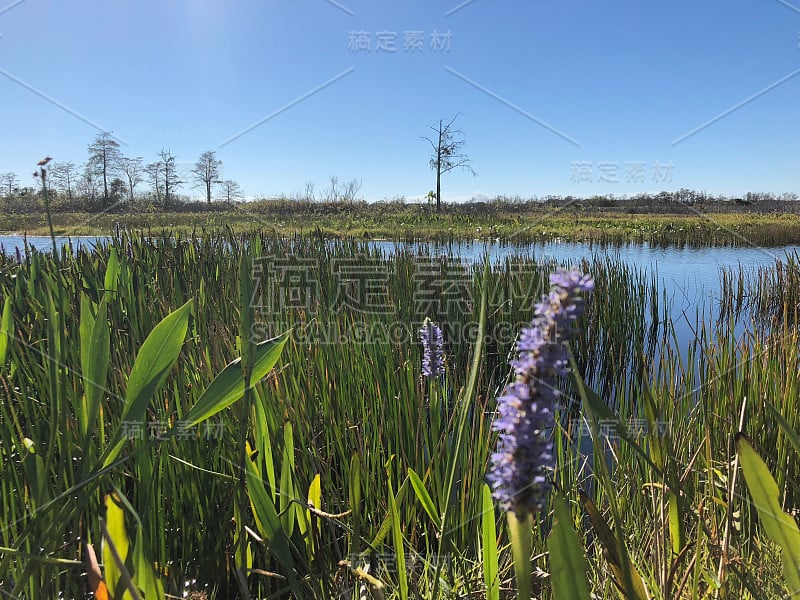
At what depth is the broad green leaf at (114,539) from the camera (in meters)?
0.66

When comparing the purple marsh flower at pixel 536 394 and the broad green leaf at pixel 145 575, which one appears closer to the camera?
the purple marsh flower at pixel 536 394

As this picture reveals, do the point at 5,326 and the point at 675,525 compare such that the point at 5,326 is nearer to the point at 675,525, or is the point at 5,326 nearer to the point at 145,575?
the point at 145,575

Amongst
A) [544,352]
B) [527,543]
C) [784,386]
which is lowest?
[784,386]

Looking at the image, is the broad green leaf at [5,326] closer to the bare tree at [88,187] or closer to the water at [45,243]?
the water at [45,243]

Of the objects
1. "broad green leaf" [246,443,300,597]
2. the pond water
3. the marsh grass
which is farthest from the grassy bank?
"broad green leaf" [246,443,300,597]

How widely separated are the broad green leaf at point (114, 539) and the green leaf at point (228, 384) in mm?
145

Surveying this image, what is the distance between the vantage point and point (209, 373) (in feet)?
5.50

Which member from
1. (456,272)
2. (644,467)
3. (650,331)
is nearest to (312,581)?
(644,467)

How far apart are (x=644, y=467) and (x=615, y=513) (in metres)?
1.31

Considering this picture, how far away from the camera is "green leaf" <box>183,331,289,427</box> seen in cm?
77

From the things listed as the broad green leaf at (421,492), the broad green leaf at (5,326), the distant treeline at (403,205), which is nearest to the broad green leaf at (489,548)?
the broad green leaf at (421,492)

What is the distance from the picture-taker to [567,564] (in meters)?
0.60

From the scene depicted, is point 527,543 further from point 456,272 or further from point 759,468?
point 456,272

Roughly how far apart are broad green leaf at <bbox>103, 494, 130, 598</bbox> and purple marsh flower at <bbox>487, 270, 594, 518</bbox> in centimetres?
50
